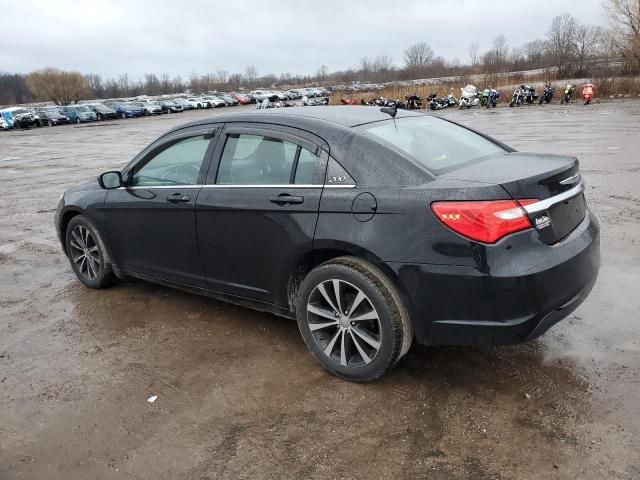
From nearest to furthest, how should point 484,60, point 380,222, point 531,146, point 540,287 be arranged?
point 540,287 → point 380,222 → point 531,146 → point 484,60

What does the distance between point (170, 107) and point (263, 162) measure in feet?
193

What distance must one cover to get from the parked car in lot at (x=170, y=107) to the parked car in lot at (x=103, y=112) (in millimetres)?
6981

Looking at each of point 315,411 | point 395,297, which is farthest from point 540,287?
point 315,411

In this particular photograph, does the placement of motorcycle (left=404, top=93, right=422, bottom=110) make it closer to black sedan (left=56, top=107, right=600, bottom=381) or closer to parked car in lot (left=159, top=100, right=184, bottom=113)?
parked car in lot (left=159, top=100, right=184, bottom=113)

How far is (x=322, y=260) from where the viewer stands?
11.5 feet

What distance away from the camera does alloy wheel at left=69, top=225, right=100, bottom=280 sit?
5141mm

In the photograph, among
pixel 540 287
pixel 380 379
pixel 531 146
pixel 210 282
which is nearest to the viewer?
pixel 540 287

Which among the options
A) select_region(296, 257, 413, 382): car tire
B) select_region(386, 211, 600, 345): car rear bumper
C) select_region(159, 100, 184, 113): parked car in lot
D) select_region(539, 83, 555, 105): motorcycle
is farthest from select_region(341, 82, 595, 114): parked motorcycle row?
select_region(386, 211, 600, 345): car rear bumper

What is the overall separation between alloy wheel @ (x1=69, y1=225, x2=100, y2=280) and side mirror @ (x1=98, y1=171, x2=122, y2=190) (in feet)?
1.91

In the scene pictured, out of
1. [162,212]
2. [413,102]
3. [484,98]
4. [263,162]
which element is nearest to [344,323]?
[263,162]

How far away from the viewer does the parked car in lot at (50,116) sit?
152ft

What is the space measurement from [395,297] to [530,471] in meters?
1.10

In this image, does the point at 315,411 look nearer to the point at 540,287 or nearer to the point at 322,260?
the point at 322,260

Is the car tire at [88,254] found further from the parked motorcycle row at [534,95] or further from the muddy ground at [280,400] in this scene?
the parked motorcycle row at [534,95]
